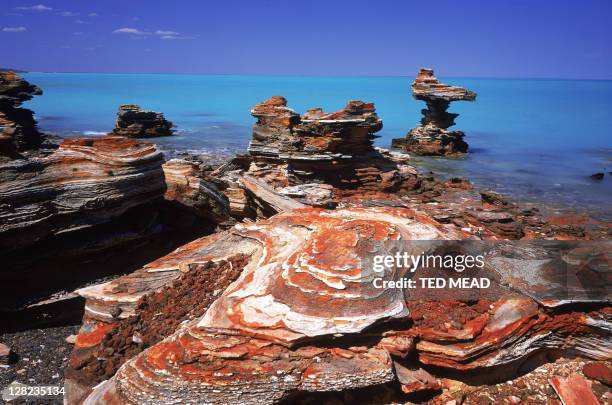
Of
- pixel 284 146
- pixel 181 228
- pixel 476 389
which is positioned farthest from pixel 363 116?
pixel 476 389

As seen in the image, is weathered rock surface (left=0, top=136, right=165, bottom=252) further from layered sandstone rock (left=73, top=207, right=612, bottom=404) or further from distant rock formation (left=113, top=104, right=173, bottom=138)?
distant rock formation (left=113, top=104, right=173, bottom=138)

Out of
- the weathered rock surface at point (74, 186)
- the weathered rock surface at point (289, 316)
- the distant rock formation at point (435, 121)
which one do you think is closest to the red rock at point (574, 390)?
the weathered rock surface at point (289, 316)

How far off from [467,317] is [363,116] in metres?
15.6

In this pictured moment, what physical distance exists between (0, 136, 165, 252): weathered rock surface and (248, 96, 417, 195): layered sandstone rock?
404 inches

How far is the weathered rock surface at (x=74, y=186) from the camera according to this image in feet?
24.6

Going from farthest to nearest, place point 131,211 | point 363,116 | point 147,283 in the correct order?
point 363,116
point 131,211
point 147,283

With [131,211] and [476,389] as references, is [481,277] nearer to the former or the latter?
[476,389]

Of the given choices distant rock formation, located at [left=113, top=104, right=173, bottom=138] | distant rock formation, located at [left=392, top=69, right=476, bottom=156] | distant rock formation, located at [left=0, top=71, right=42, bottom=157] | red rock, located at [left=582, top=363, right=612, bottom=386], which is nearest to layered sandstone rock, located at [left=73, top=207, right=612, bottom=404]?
red rock, located at [left=582, top=363, right=612, bottom=386]

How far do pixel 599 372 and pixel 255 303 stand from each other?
4.05m

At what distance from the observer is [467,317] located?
5.23 meters

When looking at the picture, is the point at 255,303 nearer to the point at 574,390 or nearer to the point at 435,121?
the point at 574,390

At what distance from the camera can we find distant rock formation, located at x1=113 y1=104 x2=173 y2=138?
4201cm

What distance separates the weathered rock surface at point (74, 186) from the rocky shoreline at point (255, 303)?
0.02m

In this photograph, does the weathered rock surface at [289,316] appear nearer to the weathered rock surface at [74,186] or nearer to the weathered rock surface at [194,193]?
the weathered rock surface at [74,186]
